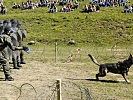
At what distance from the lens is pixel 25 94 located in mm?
13719

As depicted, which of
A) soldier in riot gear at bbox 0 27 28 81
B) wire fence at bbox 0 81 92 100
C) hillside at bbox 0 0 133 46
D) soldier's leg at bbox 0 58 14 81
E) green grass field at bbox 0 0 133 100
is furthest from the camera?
hillside at bbox 0 0 133 46

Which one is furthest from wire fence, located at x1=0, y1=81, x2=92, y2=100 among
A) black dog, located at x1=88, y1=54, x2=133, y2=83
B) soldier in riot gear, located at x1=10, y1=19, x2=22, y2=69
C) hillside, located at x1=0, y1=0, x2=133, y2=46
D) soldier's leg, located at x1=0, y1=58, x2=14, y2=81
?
hillside, located at x1=0, y1=0, x2=133, y2=46

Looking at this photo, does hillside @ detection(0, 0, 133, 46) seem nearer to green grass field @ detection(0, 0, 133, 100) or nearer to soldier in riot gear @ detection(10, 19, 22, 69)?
green grass field @ detection(0, 0, 133, 100)

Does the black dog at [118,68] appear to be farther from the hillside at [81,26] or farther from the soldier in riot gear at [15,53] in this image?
the hillside at [81,26]

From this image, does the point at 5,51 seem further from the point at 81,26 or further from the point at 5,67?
the point at 81,26

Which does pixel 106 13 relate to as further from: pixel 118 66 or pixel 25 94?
pixel 25 94

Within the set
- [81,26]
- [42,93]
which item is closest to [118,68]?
[42,93]

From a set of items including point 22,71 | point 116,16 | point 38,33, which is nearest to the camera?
point 22,71

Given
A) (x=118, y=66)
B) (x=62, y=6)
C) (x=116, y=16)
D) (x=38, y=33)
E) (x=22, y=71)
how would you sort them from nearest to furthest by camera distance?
(x=118, y=66) → (x=22, y=71) → (x=38, y=33) → (x=116, y=16) → (x=62, y=6)

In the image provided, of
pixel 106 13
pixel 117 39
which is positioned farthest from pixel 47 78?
pixel 106 13

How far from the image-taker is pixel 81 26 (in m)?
37.9

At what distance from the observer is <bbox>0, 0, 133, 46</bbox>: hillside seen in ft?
115

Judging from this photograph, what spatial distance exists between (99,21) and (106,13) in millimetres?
3028

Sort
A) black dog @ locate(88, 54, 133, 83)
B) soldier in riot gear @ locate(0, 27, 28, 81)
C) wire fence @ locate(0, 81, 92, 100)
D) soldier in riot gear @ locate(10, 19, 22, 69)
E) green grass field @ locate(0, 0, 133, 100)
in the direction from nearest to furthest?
wire fence @ locate(0, 81, 92, 100), soldier in riot gear @ locate(0, 27, 28, 81), black dog @ locate(88, 54, 133, 83), soldier in riot gear @ locate(10, 19, 22, 69), green grass field @ locate(0, 0, 133, 100)
